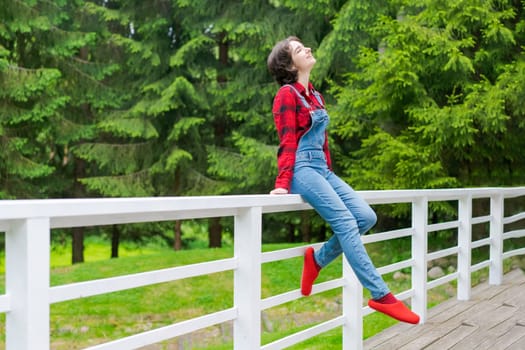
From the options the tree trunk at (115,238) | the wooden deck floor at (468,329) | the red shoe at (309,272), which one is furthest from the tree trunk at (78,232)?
the red shoe at (309,272)

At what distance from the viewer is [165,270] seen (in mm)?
2500

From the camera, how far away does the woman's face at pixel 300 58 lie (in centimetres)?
337

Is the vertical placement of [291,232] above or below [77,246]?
above

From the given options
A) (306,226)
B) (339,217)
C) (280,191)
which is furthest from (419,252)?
(306,226)

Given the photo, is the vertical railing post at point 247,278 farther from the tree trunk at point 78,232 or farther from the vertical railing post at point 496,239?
the tree trunk at point 78,232

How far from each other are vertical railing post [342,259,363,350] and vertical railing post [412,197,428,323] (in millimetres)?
1051

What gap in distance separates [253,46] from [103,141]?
4.77 metres

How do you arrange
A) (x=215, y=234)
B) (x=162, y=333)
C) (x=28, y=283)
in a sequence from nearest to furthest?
(x=28, y=283)
(x=162, y=333)
(x=215, y=234)

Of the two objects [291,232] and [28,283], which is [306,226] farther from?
[28,283]

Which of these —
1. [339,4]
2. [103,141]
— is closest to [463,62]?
[339,4]

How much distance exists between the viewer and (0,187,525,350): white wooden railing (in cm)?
192

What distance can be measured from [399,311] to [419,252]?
1.83 metres

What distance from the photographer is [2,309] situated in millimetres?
1907

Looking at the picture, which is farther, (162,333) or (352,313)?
(352,313)
